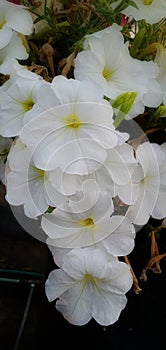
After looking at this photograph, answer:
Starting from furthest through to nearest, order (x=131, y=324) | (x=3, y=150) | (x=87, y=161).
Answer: (x=131, y=324) < (x=3, y=150) < (x=87, y=161)

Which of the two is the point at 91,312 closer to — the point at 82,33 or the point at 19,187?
the point at 19,187

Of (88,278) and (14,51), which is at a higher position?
(14,51)

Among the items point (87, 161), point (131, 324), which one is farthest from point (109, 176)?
point (131, 324)

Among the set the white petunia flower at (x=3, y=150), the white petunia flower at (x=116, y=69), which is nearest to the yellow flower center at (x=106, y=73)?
the white petunia flower at (x=116, y=69)

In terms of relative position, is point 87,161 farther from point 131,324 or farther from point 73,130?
point 131,324

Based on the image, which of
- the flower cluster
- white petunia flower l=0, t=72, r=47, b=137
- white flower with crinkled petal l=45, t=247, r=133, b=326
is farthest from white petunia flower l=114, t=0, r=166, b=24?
white flower with crinkled petal l=45, t=247, r=133, b=326

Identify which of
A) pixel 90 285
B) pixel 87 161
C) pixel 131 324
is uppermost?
pixel 87 161

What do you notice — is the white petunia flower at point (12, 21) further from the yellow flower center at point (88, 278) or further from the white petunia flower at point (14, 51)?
the yellow flower center at point (88, 278)
